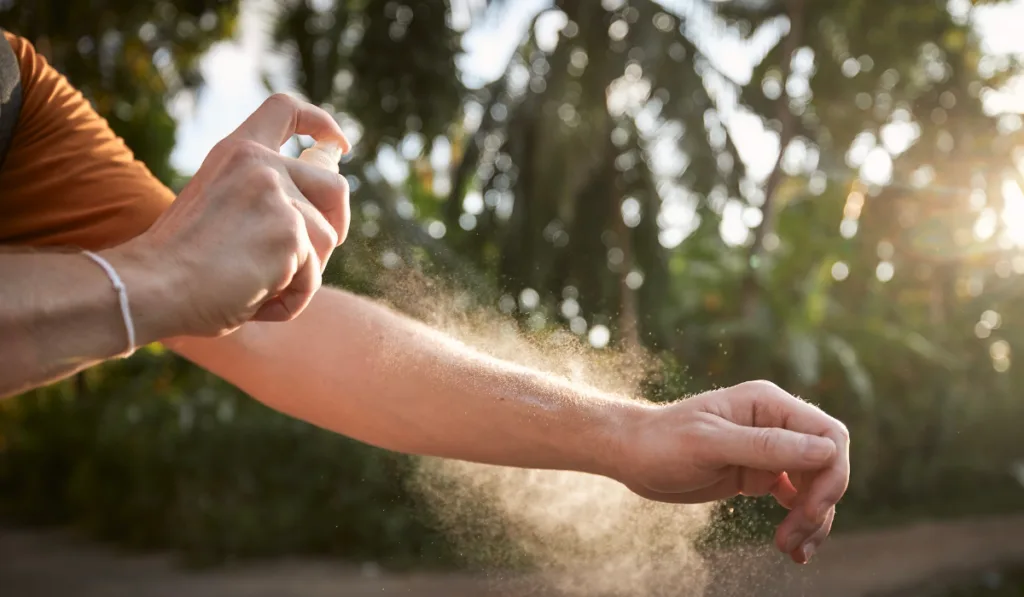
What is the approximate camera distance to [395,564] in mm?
6633

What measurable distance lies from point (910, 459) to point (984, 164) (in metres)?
3.09

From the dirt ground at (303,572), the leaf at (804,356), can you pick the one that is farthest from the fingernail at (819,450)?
the leaf at (804,356)

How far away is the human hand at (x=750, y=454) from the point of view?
3.36 ft

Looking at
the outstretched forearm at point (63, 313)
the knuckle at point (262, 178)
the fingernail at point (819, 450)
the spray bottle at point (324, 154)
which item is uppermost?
the knuckle at point (262, 178)

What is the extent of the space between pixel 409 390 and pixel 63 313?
1.78 feet

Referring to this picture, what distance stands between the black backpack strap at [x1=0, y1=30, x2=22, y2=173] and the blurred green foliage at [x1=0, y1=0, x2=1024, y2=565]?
2.31 meters

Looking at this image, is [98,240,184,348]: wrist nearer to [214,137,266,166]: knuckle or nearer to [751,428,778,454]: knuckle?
[214,137,266,166]: knuckle

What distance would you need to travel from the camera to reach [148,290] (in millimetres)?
857

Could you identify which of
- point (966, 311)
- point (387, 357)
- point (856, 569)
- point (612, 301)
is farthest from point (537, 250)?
point (966, 311)

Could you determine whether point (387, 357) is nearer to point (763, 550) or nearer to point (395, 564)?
point (763, 550)

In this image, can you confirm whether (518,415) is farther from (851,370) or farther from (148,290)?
(851,370)

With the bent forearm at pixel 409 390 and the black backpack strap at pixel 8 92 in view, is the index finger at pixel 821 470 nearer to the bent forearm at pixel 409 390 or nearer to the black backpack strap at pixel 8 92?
the bent forearm at pixel 409 390

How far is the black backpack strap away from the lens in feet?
3.88

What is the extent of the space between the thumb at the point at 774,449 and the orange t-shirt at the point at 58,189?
3.15 feet
